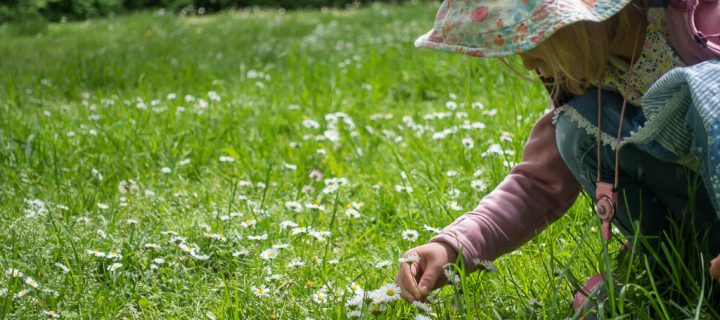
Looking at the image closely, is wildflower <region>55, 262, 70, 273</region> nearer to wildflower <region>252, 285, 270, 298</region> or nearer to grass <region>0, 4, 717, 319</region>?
grass <region>0, 4, 717, 319</region>

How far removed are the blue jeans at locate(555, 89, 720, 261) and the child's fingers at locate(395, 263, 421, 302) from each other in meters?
0.41

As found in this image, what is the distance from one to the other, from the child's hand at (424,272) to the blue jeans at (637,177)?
1.08 feet

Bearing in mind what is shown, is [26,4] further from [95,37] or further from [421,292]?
[421,292]

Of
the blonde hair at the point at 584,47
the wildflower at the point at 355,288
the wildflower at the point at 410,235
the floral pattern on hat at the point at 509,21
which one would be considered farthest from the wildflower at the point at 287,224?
the floral pattern on hat at the point at 509,21

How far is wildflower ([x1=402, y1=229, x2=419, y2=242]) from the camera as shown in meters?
2.37

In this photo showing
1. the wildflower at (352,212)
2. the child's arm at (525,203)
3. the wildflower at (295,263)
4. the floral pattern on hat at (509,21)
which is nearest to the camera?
the floral pattern on hat at (509,21)

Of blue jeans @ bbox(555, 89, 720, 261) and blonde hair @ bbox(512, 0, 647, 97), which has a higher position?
blonde hair @ bbox(512, 0, 647, 97)

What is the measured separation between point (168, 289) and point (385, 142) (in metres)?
1.39

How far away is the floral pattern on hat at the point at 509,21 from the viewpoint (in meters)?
1.43

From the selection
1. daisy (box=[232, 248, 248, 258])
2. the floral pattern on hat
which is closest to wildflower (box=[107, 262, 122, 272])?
daisy (box=[232, 248, 248, 258])

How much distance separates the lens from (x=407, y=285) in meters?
1.87

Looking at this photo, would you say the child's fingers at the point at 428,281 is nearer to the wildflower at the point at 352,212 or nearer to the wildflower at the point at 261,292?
the wildflower at the point at 261,292

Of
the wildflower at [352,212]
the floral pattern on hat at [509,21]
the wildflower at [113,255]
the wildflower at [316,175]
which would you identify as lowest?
the wildflower at [316,175]

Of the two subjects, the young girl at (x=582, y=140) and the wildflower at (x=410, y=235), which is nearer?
the young girl at (x=582, y=140)
